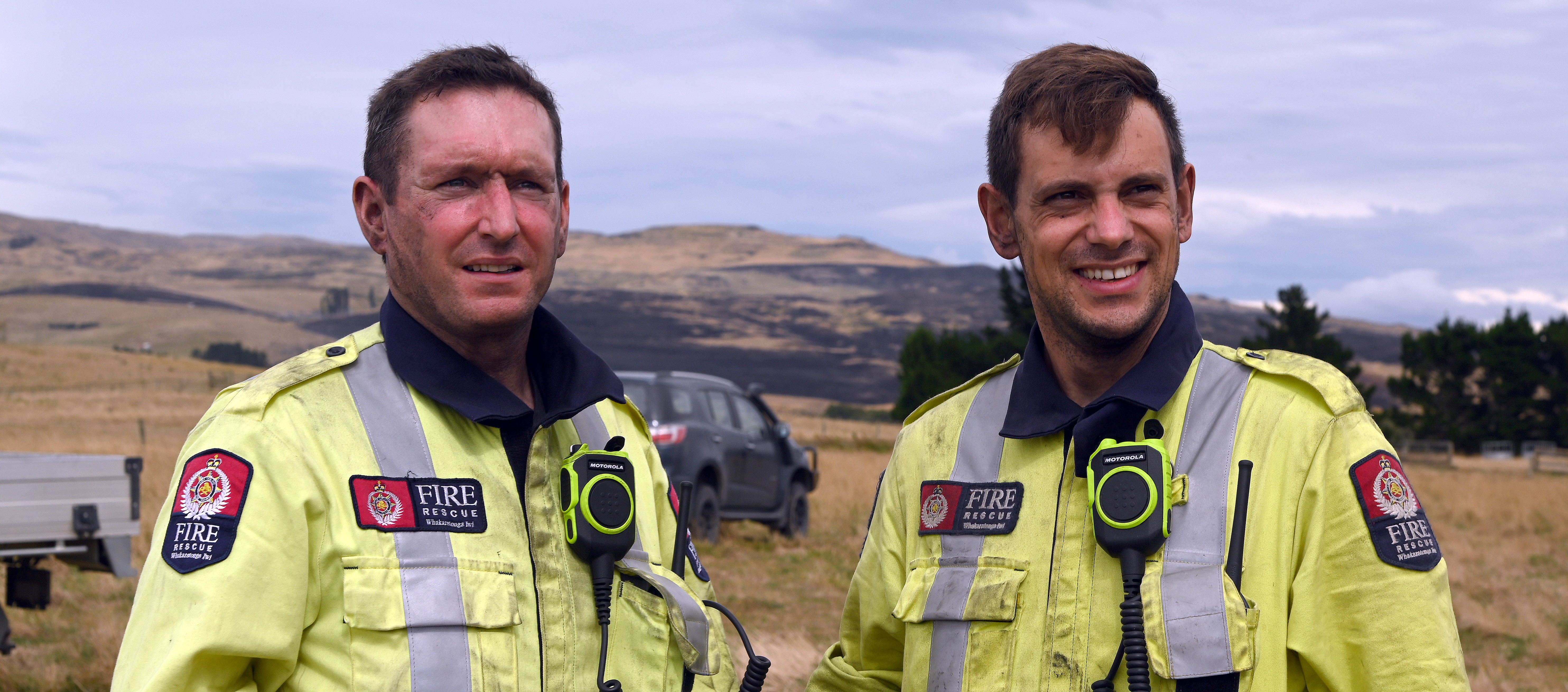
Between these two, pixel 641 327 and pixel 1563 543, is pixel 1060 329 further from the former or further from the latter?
pixel 641 327

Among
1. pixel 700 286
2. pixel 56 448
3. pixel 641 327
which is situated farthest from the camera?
pixel 700 286

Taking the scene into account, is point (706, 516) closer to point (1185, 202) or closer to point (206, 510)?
point (1185, 202)

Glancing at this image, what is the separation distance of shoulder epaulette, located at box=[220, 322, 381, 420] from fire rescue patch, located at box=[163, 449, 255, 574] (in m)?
0.12

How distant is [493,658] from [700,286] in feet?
530

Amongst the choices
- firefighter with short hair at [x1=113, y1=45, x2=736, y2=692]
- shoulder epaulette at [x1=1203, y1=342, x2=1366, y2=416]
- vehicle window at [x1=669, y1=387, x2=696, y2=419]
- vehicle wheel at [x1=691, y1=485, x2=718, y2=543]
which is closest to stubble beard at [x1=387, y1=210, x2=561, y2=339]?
firefighter with short hair at [x1=113, y1=45, x2=736, y2=692]

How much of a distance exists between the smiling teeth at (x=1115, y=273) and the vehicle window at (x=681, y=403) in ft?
30.4

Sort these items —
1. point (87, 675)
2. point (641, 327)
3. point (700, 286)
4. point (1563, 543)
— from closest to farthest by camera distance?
point (87, 675) < point (1563, 543) < point (641, 327) < point (700, 286)

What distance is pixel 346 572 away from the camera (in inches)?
Answer: 83.4

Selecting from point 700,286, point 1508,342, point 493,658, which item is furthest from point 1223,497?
point 700,286

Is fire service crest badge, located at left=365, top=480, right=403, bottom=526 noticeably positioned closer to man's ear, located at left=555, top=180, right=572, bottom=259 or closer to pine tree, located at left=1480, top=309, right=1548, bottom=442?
man's ear, located at left=555, top=180, right=572, bottom=259

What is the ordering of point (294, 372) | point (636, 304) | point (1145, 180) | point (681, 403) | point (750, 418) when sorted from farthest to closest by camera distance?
point (636, 304) → point (750, 418) → point (681, 403) → point (1145, 180) → point (294, 372)

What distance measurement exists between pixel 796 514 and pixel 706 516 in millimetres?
2299

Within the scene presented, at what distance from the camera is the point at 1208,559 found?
219 centimetres

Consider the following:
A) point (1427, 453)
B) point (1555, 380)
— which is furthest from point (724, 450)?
point (1555, 380)
